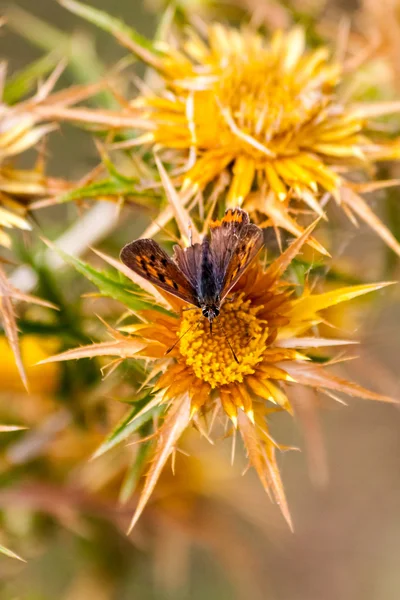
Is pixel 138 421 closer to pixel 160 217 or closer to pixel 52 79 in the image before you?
pixel 160 217

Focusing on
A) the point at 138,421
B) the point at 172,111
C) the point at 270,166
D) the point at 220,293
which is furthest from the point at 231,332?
the point at 172,111

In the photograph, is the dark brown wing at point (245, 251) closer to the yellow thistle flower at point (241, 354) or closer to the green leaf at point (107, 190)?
the yellow thistle flower at point (241, 354)

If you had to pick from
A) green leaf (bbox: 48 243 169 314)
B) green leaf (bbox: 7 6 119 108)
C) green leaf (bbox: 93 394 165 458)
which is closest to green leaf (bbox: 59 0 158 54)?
green leaf (bbox: 7 6 119 108)

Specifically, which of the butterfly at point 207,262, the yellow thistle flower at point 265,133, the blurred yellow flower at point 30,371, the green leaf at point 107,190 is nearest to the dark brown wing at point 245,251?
the butterfly at point 207,262

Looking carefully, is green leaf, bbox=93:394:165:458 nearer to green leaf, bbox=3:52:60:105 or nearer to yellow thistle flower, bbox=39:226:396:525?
yellow thistle flower, bbox=39:226:396:525

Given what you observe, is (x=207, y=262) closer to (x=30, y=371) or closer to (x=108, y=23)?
(x=108, y=23)
